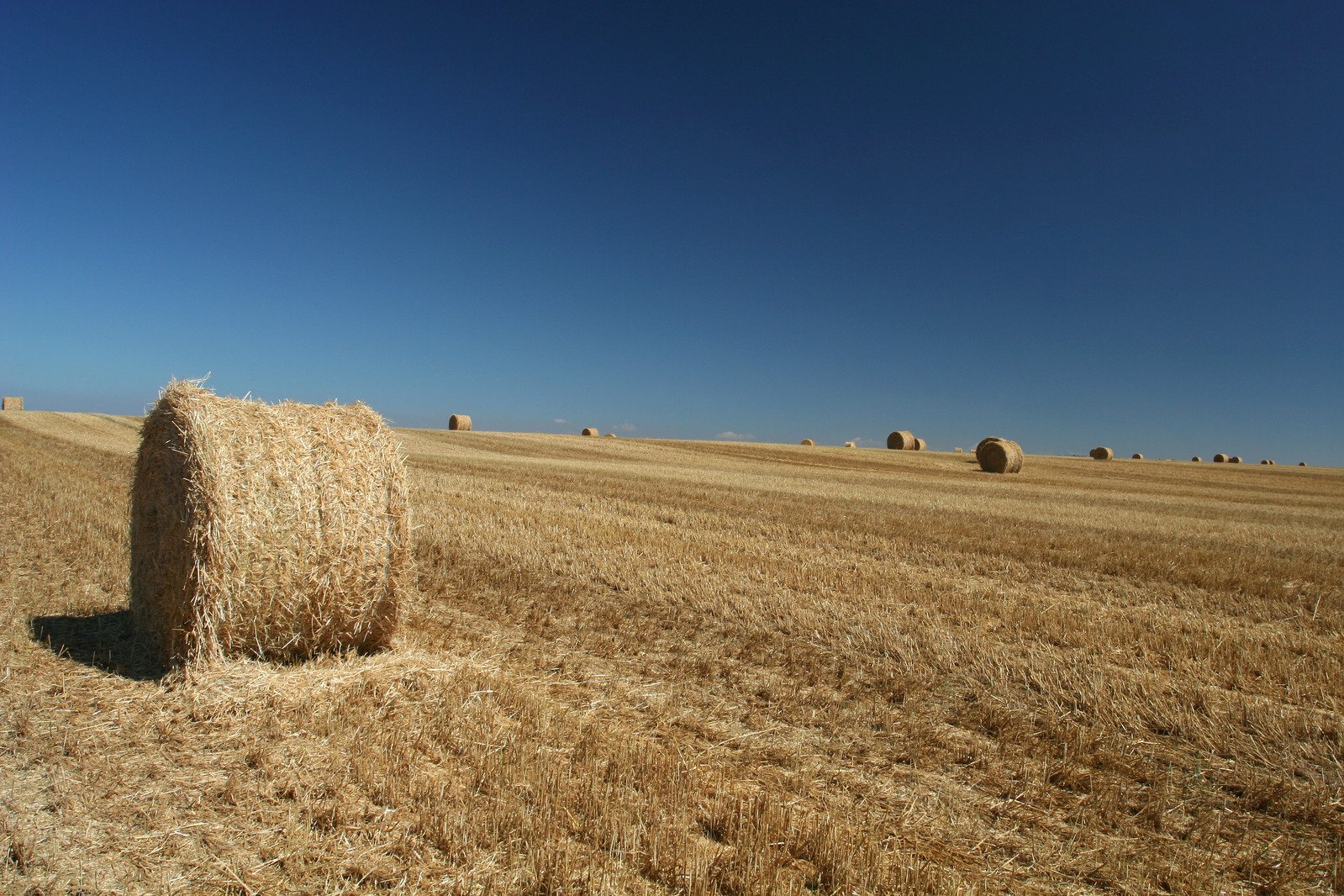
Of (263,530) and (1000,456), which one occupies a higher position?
(1000,456)

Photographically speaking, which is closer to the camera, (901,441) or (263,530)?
(263,530)

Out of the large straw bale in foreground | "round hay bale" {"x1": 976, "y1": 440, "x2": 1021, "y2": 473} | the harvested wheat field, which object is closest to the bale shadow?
the harvested wheat field

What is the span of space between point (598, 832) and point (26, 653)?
4456 millimetres

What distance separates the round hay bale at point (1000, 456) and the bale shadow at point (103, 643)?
3019 cm

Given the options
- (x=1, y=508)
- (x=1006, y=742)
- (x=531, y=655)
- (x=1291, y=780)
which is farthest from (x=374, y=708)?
(x=1, y=508)

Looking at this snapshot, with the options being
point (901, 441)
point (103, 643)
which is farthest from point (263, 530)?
point (901, 441)

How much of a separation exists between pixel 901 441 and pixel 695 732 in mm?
41307

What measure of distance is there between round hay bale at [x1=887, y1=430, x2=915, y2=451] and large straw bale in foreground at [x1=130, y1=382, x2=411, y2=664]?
39827 mm

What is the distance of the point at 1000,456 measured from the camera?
100ft

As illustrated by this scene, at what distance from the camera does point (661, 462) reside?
27734mm

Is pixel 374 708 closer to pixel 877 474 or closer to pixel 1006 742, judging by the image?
pixel 1006 742

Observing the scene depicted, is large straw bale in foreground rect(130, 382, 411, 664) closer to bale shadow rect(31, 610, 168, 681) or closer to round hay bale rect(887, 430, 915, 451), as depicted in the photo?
bale shadow rect(31, 610, 168, 681)

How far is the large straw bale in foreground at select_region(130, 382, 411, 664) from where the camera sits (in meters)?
4.87

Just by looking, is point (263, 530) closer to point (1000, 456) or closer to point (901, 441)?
point (1000, 456)
